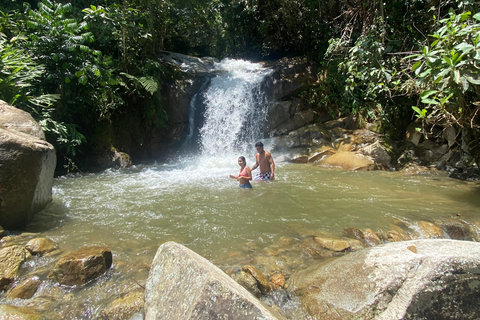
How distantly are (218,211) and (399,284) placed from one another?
332cm

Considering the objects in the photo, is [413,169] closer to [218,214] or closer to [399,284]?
[218,214]

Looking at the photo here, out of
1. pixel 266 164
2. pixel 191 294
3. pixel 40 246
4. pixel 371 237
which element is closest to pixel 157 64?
pixel 266 164

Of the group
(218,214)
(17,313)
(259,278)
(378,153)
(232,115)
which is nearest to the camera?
(17,313)

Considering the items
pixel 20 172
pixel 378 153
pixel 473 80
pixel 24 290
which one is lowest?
pixel 24 290

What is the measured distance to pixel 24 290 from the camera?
2.86m

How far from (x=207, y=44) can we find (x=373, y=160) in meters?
14.2

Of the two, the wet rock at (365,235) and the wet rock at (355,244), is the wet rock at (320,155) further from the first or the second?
the wet rock at (355,244)

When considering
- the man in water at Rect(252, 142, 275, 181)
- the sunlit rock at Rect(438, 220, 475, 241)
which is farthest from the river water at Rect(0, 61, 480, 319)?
the man in water at Rect(252, 142, 275, 181)

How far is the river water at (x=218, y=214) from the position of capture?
3.30 meters

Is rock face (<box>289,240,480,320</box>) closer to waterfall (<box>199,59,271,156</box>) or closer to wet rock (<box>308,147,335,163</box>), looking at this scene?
wet rock (<box>308,147,335,163</box>)

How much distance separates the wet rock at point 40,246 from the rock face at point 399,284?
3.07 meters

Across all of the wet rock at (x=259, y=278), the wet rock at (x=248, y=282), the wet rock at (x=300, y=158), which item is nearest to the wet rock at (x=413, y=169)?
the wet rock at (x=300, y=158)

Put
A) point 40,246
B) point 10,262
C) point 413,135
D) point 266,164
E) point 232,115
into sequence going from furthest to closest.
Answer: point 232,115, point 413,135, point 266,164, point 40,246, point 10,262

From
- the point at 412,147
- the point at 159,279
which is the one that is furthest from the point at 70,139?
the point at 412,147
